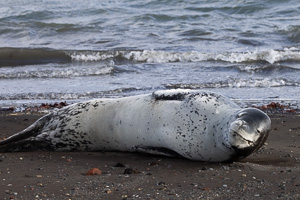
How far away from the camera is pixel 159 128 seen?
218 inches

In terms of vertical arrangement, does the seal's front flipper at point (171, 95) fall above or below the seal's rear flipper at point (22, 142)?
above

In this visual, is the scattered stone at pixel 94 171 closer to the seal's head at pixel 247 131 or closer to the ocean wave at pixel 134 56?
the seal's head at pixel 247 131

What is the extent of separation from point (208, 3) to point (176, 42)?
20.1ft

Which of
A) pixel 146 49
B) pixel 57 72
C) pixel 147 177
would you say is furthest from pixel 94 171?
pixel 146 49

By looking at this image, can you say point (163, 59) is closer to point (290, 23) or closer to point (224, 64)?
point (224, 64)

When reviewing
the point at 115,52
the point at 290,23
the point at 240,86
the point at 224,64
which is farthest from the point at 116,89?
the point at 290,23

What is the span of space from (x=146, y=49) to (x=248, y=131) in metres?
9.52

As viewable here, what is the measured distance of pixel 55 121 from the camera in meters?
6.25

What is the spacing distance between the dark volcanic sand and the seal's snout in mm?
200

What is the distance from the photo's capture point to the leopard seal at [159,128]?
4.97 meters

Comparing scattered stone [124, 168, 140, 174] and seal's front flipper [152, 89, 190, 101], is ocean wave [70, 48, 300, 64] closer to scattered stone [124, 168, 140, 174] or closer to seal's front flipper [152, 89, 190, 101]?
seal's front flipper [152, 89, 190, 101]

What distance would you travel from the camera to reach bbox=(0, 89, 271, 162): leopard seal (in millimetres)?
4973

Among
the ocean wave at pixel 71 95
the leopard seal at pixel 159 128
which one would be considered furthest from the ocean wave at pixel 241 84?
the leopard seal at pixel 159 128

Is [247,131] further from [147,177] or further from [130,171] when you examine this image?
[130,171]
